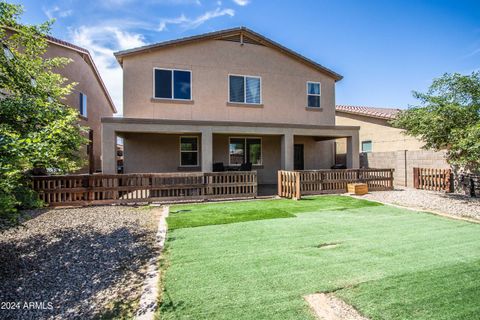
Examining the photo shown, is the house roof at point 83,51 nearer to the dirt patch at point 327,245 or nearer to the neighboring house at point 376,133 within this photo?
the dirt patch at point 327,245

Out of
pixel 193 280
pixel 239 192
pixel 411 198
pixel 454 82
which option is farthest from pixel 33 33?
pixel 454 82

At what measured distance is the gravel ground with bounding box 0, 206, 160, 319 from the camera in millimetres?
3264

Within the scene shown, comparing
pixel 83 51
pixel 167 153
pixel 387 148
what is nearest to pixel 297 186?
pixel 167 153

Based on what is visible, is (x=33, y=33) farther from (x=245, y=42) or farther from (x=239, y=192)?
(x=245, y=42)

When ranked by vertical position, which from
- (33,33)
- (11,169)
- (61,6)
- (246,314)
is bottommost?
(246,314)

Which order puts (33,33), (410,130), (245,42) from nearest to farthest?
(33,33)
(410,130)
(245,42)

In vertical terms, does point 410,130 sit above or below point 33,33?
below

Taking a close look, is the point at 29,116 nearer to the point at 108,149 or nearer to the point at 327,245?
the point at 108,149

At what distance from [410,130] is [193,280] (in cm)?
1173

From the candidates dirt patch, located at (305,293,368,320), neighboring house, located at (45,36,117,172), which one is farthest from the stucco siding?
dirt patch, located at (305,293,368,320)

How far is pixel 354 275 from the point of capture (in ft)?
12.5

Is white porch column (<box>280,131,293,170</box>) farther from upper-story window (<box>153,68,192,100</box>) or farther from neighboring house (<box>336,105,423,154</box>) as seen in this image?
neighboring house (<box>336,105,423,154</box>)

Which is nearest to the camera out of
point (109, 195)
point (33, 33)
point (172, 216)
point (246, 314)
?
point (246, 314)

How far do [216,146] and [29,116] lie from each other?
970 centimetres
